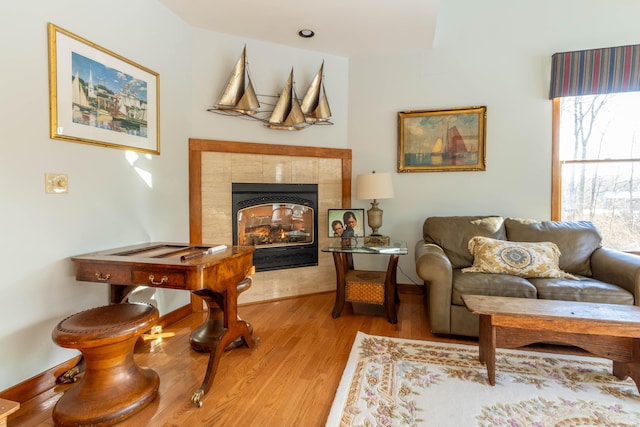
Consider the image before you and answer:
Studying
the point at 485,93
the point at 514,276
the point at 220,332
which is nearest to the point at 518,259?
the point at 514,276

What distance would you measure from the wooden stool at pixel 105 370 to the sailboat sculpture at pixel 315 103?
2.37 m

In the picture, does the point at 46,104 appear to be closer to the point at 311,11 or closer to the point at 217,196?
the point at 217,196

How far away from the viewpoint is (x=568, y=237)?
2.79m

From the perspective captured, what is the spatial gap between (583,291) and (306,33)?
3107 mm

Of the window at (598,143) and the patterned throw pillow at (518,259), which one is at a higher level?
the window at (598,143)

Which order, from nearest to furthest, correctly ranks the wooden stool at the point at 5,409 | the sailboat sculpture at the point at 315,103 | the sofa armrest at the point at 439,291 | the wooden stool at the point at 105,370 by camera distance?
the wooden stool at the point at 5,409
the wooden stool at the point at 105,370
the sofa armrest at the point at 439,291
the sailboat sculpture at the point at 315,103

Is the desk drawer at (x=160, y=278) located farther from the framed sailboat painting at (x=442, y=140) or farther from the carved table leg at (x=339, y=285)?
the framed sailboat painting at (x=442, y=140)

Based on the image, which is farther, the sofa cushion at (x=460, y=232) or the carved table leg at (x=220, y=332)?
the sofa cushion at (x=460, y=232)

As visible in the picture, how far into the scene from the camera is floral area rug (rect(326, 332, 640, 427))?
157cm

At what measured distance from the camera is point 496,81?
130 inches

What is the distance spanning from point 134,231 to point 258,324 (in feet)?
4.04

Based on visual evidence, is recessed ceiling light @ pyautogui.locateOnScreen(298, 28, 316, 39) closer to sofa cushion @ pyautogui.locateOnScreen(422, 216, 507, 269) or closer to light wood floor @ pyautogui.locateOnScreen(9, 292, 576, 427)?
sofa cushion @ pyautogui.locateOnScreen(422, 216, 507, 269)

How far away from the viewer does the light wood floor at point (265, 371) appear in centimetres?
161

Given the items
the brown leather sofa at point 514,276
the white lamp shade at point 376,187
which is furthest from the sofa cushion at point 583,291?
the white lamp shade at point 376,187
